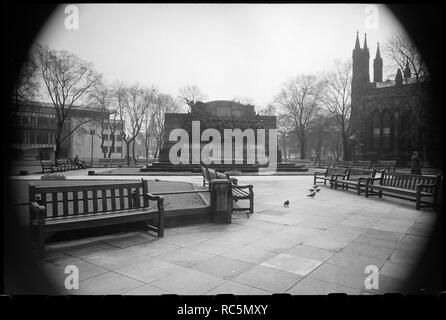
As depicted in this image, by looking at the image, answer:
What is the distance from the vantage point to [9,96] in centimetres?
294

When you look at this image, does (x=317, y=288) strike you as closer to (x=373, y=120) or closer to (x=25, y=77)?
(x=25, y=77)

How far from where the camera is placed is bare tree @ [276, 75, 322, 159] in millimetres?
43594

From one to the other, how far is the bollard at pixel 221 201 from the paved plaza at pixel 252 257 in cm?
22

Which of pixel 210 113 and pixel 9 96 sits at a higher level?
pixel 210 113

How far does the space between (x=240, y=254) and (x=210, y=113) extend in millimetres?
27550

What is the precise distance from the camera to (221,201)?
20.2ft

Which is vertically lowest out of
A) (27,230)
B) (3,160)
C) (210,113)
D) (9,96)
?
(27,230)

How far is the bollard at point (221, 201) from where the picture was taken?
6.12 m

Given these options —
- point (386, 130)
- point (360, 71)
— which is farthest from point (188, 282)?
point (386, 130)

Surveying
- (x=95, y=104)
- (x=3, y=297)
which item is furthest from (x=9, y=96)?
(x=95, y=104)

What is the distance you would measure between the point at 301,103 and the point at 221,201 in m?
40.8

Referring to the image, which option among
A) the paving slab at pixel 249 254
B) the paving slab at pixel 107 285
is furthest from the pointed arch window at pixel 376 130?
the paving slab at pixel 107 285

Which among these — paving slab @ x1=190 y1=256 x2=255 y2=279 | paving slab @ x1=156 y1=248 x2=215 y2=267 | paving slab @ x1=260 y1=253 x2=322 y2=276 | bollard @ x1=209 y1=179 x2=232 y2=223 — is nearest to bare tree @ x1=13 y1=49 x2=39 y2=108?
paving slab @ x1=156 y1=248 x2=215 y2=267
